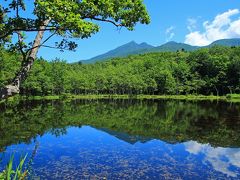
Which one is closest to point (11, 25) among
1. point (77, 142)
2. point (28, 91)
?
point (77, 142)

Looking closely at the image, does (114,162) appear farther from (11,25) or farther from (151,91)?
(151,91)

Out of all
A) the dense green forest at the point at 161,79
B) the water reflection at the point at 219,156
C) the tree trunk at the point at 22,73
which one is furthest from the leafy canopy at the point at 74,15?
the dense green forest at the point at 161,79

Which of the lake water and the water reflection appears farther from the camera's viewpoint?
the water reflection

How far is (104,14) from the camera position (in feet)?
35.8

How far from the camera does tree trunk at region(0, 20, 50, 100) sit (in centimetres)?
1015

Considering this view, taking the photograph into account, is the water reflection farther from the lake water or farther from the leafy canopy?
the leafy canopy

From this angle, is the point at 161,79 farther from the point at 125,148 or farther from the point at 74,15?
the point at 74,15

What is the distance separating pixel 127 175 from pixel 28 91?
112m

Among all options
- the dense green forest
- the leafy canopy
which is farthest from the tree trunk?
the dense green forest

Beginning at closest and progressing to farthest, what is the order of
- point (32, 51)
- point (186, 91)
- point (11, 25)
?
point (11, 25), point (32, 51), point (186, 91)

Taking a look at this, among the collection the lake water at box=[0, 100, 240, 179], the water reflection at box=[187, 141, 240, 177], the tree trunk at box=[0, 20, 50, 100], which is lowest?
the water reflection at box=[187, 141, 240, 177]

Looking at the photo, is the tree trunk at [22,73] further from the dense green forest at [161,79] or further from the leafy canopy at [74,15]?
the dense green forest at [161,79]

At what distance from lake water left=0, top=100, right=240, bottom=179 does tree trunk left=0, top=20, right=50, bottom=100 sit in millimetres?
2838

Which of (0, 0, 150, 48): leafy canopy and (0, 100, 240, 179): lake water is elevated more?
(0, 0, 150, 48): leafy canopy
